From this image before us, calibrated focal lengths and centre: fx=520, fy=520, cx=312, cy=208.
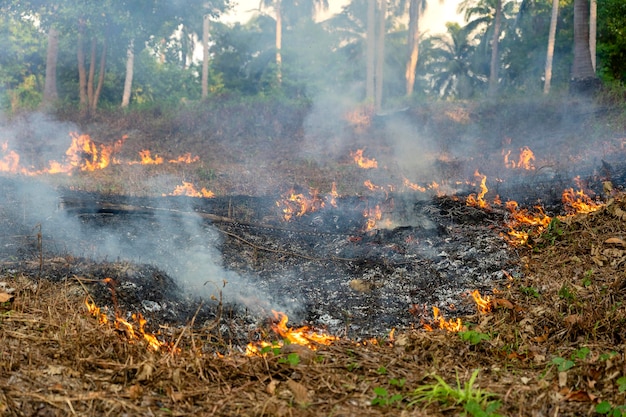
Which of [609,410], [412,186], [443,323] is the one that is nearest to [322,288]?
[443,323]

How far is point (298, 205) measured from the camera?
9.85m

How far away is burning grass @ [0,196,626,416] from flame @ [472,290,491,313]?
0.55 meters

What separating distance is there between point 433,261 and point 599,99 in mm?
10362

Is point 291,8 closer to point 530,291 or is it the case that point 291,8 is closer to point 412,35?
point 412,35

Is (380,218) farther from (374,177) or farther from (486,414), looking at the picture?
(486,414)

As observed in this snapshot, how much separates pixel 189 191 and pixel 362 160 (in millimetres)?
5581

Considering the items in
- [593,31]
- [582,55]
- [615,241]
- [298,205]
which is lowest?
[298,205]

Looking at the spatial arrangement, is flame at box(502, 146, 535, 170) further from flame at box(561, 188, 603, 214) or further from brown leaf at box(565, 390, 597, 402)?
brown leaf at box(565, 390, 597, 402)

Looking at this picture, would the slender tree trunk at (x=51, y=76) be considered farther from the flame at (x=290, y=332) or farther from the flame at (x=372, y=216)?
the flame at (x=290, y=332)

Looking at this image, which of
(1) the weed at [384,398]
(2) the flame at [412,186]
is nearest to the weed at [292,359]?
(1) the weed at [384,398]

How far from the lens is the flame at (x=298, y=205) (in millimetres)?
9508

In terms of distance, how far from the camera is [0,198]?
27.6 feet

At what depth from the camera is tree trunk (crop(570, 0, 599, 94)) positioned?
47.9 ft

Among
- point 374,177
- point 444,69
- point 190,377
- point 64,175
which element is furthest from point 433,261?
point 444,69
